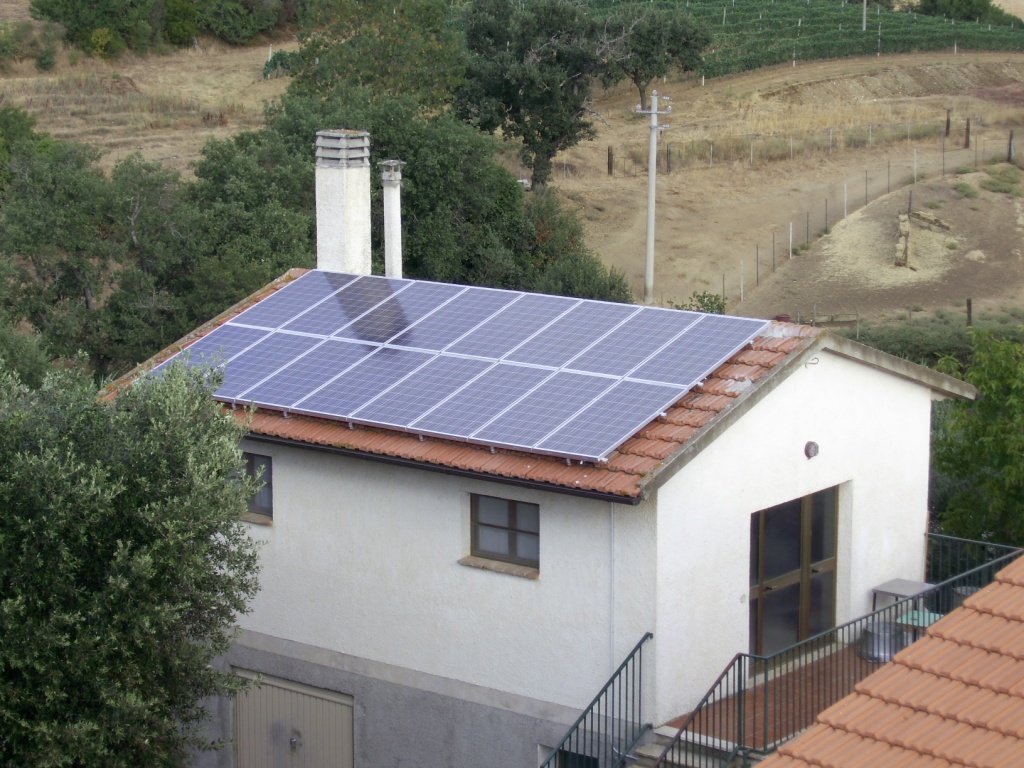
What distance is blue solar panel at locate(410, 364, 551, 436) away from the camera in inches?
537

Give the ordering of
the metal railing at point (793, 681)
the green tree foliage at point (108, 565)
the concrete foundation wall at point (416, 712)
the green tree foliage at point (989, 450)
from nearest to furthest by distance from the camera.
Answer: the green tree foliage at point (108, 565)
the metal railing at point (793, 681)
the concrete foundation wall at point (416, 712)
the green tree foliage at point (989, 450)

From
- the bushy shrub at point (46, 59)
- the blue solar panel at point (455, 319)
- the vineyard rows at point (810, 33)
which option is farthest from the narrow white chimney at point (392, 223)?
the vineyard rows at point (810, 33)

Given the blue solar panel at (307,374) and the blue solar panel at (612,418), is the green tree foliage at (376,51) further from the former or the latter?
the blue solar panel at (612,418)

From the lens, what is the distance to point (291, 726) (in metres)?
15.6

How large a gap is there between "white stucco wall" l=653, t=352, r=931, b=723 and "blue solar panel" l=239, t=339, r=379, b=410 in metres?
4.27

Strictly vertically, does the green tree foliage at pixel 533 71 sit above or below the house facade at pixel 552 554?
above

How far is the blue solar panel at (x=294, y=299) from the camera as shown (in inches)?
671

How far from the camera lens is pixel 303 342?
1622 centimetres

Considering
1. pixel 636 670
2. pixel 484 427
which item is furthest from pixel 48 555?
pixel 636 670

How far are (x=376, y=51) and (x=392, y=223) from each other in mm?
31118

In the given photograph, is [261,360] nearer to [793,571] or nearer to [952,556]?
[793,571]

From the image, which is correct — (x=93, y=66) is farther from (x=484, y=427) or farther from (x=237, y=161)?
(x=484, y=427)

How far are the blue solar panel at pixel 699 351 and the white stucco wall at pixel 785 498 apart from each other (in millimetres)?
630

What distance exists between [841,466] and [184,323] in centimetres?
2217
